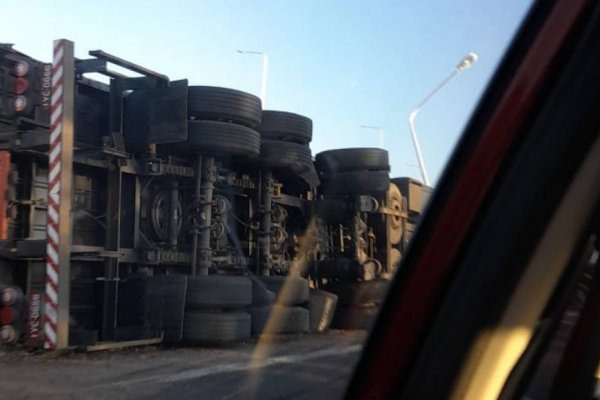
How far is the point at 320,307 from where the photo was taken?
6938mm

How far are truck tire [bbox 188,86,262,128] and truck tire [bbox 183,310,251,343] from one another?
2026 mm

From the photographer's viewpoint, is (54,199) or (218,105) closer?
(54,199)

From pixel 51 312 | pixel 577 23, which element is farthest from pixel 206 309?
pixel 577 23

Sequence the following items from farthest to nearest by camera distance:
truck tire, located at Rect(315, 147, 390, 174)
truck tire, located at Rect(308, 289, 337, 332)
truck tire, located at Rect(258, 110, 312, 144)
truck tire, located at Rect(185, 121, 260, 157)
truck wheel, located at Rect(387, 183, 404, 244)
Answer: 1. truck tire, located at Rect(185, 121, 260, 157)
2. truck tire, located at Rect(258, 110, 312, 144)
3. truck tire, located at Rect(308, 289, 337, 332)
4. truck wheel, located at Rect(387, 183, 404, 244)
5. truck tire, located at Rect(315, 147, 390, 174)

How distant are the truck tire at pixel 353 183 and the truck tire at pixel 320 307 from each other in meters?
0.97

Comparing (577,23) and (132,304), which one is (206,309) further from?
(577,23)

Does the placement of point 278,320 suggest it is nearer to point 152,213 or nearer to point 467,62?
point 152,213

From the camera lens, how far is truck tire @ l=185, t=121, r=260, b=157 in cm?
788

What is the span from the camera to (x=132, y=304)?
767cm

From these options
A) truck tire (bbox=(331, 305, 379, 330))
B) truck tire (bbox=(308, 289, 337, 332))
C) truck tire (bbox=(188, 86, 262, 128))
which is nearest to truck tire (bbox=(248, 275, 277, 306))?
truck tire (bbox=(308, 289, 337, 332))

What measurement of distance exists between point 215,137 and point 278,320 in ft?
6.54

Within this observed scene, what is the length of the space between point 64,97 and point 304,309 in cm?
295

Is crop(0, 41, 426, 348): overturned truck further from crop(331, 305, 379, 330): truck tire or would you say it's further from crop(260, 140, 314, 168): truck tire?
crop(331, 305, 379, 330): truck tire

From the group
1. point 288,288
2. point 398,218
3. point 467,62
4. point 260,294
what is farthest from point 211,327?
point 467,62
